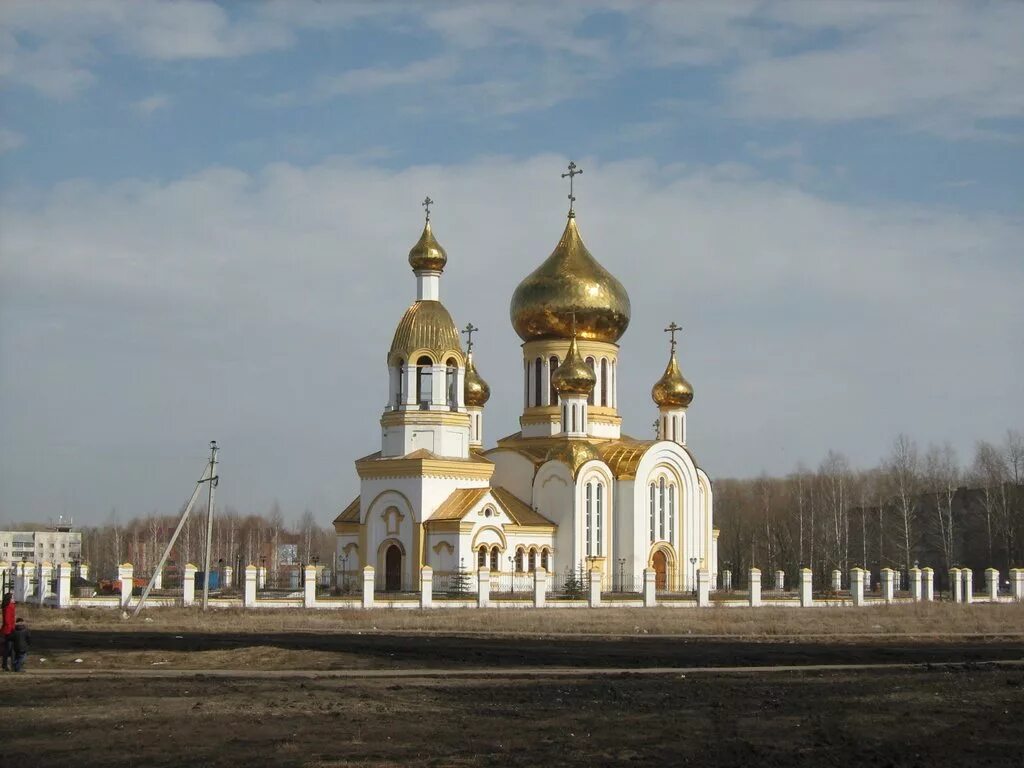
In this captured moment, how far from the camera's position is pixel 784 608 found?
1502 inches

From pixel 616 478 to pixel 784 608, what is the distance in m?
7.75

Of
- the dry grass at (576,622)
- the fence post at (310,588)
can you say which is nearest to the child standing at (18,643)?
the dry grass at (576,622)

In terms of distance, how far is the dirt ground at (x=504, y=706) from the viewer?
11.9 meters

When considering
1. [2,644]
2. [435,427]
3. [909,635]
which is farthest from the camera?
[435,427]

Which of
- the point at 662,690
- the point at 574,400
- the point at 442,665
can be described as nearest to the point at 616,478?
the point at 574,400

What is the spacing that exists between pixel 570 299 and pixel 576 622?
18.4m

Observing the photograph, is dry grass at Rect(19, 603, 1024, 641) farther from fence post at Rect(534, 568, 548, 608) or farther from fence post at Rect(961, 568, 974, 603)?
fence post at Rect(961, 568, 974, 603)

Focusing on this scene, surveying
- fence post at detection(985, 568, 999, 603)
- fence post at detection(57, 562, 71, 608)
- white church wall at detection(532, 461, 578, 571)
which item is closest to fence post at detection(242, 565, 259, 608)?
fence post at detection(57, 562, 71, 608)

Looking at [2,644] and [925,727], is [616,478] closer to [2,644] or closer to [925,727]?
[2,644]

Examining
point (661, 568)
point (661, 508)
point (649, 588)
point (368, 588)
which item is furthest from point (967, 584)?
point (368, 588)

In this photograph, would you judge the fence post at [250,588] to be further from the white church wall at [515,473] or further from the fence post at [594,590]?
the white church wall at [515,473]

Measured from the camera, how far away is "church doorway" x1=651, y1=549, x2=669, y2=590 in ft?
145

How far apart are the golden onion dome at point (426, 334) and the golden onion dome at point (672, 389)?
1004cm

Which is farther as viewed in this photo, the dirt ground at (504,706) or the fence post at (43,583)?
the fence post at (43,583)
